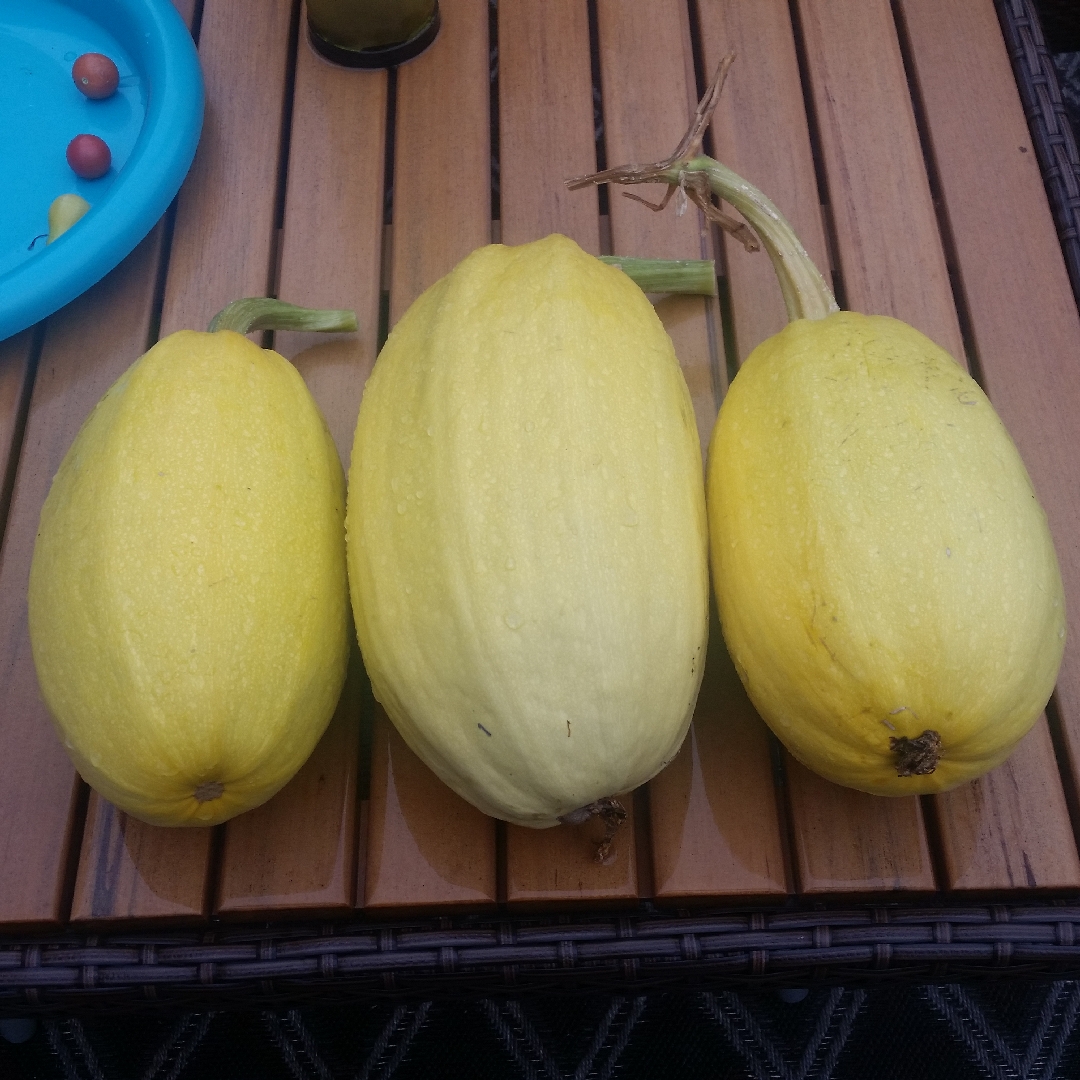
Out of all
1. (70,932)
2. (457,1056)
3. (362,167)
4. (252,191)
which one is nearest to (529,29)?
(362,167)

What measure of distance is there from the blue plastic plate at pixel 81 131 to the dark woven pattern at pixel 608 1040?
0.80 metres

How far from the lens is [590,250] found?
0.96 meters

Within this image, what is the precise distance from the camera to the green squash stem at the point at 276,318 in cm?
82

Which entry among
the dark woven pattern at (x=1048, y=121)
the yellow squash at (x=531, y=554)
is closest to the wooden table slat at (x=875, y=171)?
the dark woven pattern at (x=1048, y=121)

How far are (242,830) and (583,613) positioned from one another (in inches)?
13.8

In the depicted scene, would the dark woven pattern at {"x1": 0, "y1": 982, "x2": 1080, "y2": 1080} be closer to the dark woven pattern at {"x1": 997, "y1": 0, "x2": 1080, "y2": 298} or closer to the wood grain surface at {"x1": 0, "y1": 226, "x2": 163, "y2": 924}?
the wood grain surface at {"x1": 0, "y1": 226, "x2": 163, "y2": 924}

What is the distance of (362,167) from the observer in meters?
1.04

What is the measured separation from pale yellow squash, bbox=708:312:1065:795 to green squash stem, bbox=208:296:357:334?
44 cm

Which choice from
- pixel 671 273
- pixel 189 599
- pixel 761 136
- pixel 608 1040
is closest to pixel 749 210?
pixel 671 273

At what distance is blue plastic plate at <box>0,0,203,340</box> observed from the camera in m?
0.92

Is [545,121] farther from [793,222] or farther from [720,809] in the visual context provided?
[720,809]

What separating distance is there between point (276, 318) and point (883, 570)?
0.60 metres

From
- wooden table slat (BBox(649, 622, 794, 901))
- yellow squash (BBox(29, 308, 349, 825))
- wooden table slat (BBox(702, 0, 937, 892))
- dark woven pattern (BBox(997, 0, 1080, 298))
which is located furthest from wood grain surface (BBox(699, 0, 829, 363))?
yellow squash (BBox(29, 308, 349, 825))

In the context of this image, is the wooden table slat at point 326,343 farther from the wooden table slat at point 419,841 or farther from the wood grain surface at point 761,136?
the wood grain surface at point 761,136
